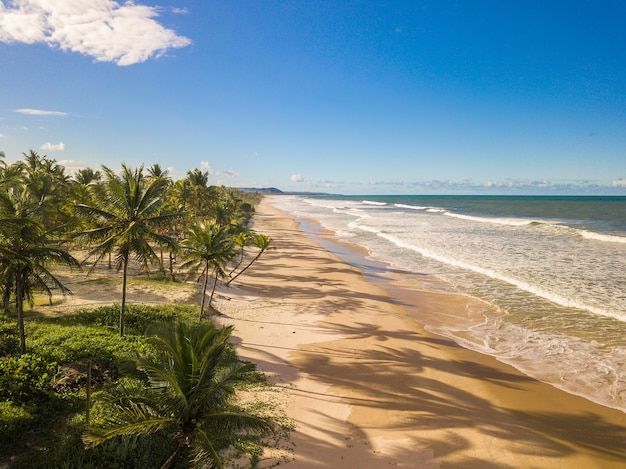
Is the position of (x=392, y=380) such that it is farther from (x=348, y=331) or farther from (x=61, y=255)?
(x=61, y=255)

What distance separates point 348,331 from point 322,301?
5123 mm

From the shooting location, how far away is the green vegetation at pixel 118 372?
25.5ft

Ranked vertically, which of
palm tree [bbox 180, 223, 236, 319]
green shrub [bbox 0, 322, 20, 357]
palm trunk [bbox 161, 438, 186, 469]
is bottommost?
green shrub [bbox 0, 322, 20, 357]

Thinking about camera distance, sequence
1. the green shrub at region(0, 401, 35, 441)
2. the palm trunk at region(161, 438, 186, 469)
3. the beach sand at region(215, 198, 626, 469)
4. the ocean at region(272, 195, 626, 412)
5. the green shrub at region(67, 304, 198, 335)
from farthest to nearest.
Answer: the green shrub at region(67, 304, 198, 335), the ocean at region(272, 195, 626, 412), the beach sand at region(215, 198, 626, 469), the green shrub at region(0, 401, 35, 441), the palm trunk at region(161, 438, 186, 469)

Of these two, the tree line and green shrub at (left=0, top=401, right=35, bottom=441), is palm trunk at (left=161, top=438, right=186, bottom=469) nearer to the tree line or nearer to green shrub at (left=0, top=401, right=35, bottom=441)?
green shrub at (left=0, top=401, right=35, bottom=441)

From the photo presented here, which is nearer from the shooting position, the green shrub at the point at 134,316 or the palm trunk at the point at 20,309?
the palm trunk at the point at 20,309

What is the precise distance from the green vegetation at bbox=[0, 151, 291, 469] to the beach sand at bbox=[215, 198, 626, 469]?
60.6 inches

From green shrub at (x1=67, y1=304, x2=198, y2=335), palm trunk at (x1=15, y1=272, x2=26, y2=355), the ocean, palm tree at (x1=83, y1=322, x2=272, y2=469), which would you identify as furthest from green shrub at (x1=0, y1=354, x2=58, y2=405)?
the ocean

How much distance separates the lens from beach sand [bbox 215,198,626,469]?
33.3 ft

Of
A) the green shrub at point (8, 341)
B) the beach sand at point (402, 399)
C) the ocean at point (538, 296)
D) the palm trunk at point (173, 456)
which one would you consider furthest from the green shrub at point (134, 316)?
the ocean at point (538, 296)

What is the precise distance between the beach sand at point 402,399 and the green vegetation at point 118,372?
1539mm

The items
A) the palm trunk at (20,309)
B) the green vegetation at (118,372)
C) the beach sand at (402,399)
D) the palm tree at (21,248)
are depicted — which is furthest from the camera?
the palm trunk at (20,309)

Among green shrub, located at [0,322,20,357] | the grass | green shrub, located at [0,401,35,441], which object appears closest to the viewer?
the grass

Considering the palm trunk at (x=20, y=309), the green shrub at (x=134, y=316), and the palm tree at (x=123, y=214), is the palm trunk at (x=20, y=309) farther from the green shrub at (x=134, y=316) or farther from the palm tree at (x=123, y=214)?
the green shrub at (x=134, y=316)
